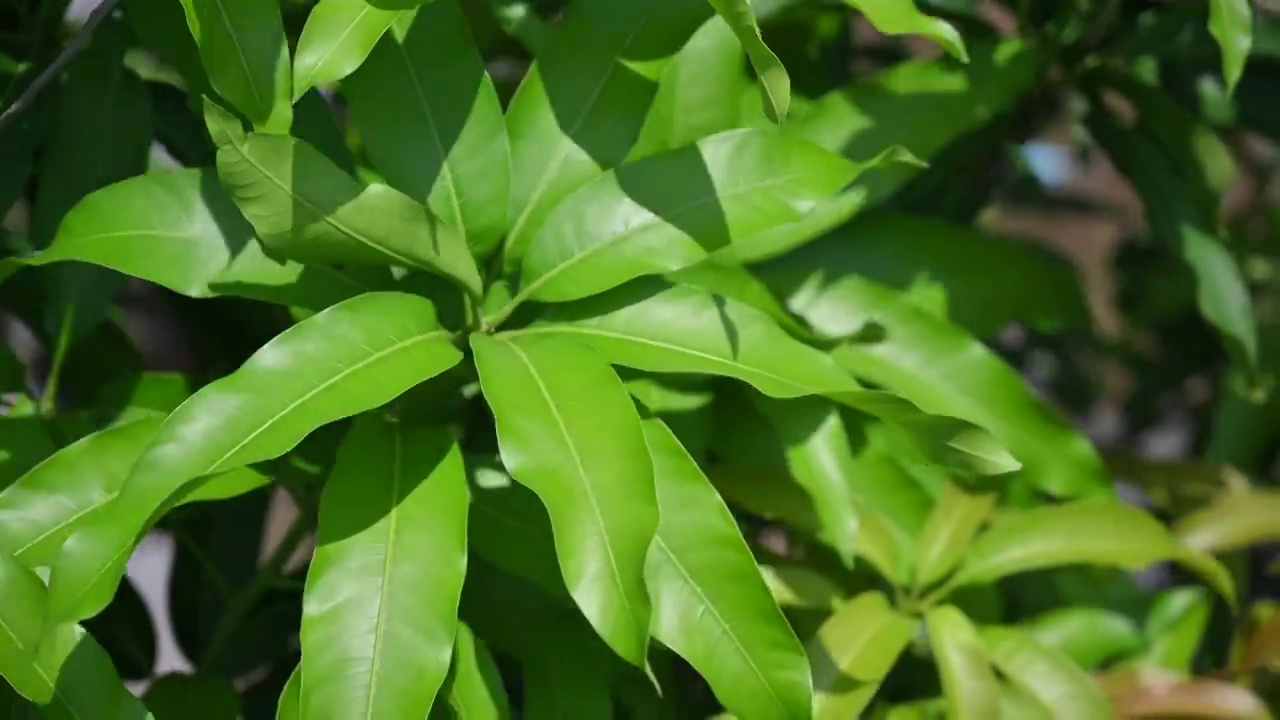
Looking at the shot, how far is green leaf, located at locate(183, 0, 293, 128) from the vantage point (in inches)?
22.4

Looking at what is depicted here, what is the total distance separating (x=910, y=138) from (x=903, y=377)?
7.1 inches

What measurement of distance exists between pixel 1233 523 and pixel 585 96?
73cm

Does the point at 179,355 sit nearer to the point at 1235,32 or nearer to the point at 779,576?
the point at 779,576

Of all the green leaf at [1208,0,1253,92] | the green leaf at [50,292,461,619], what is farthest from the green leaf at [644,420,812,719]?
the green leaf at [1208,0,1253,92]

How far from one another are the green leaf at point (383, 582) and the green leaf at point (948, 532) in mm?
411

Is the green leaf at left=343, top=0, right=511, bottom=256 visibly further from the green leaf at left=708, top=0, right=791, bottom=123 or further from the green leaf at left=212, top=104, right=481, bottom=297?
the green leaf at left=708, top=0, right=791, bottom=123

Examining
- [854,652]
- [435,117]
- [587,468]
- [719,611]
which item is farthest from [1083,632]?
[435,117]

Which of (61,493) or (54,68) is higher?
(54,68)

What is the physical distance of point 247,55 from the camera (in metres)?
0.57

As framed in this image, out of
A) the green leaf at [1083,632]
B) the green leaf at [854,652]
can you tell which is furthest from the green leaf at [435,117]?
the green leaf at [1083,632]

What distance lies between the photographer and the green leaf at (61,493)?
60 centimetres

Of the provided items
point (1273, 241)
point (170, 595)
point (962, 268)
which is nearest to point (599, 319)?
point (962, 268)

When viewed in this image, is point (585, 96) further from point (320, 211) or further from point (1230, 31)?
point (1230, 31)

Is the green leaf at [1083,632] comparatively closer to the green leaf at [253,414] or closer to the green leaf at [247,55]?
the green leaf at [253,414]
